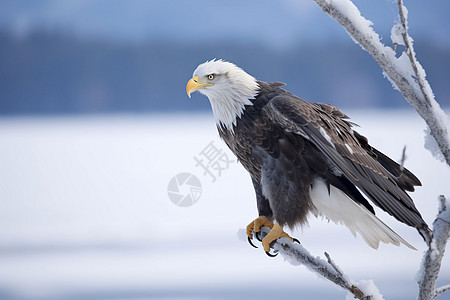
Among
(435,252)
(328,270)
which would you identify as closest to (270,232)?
(328,270)

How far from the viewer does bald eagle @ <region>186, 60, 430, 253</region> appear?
54.3 inches

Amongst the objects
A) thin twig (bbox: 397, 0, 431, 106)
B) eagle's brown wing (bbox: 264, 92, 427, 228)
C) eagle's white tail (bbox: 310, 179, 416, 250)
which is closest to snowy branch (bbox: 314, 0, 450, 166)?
thin twig (bbox: 397, 0, 431, 106)

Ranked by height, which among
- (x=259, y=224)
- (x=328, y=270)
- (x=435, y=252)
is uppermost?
(x=259, y=224)

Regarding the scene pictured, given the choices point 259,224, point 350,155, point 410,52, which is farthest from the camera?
point 259,224

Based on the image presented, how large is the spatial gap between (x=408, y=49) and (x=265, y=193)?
→ 2.21 ft

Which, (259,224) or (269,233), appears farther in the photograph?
(259,224)

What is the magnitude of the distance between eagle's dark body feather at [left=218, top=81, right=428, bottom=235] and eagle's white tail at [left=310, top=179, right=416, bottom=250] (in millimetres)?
24

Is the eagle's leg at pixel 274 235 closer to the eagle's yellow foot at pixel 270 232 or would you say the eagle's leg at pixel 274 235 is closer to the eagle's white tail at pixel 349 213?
the eagle's yellow foot at pixel 270 232

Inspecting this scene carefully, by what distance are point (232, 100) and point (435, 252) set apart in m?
0.73

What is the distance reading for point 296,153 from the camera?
1.44m

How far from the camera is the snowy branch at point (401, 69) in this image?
0.95m

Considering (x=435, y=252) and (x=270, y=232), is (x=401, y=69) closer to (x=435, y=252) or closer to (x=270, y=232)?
(x=435, y=252)

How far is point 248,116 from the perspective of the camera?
4.89 feet

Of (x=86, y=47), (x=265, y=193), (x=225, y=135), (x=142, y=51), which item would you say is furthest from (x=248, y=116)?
(x=86, y=47)
